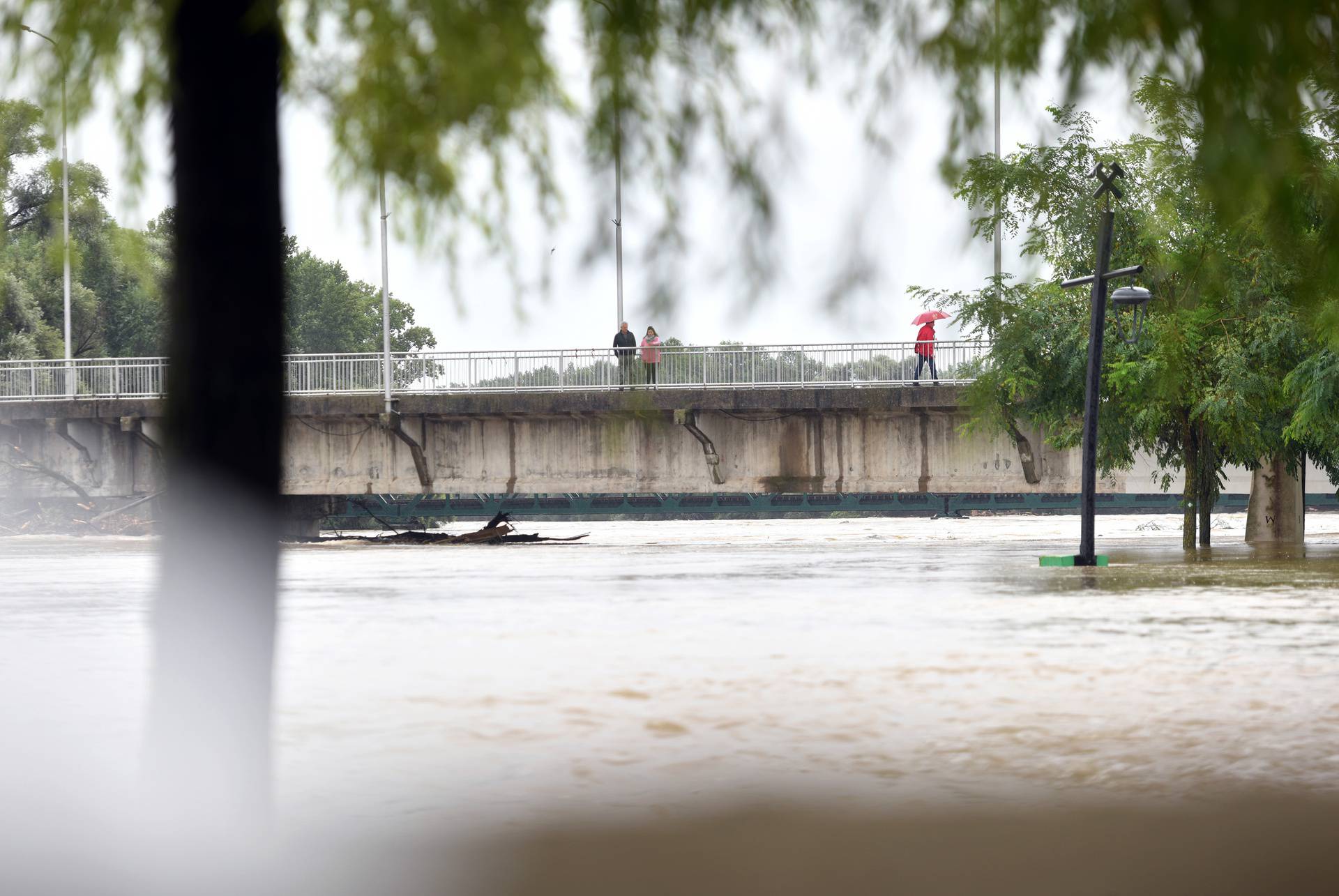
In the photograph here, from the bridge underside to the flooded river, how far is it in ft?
28.1

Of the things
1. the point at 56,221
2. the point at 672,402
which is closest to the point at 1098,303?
the point at 672,402

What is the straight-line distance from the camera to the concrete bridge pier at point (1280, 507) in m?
35.2

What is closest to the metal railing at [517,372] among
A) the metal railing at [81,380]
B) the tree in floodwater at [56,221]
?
the metal railing at [81,380]

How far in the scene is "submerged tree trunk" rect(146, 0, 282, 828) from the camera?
20.1 feet

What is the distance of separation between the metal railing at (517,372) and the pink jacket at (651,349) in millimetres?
24677

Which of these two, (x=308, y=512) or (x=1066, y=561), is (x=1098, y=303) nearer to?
(x=1066, y=561)

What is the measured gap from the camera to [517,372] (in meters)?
36.9

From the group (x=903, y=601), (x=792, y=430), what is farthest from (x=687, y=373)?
(x=903, y=601)

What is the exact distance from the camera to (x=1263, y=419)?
29609mm

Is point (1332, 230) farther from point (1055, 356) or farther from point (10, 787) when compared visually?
point (1055, 356)

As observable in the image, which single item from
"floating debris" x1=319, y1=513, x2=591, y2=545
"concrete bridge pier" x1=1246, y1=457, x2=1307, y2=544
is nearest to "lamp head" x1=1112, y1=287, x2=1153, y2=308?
"concrete bridge pier" x1=1246, y1=457, x2=1307, y2=544

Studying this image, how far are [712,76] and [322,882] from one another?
10.4 ft

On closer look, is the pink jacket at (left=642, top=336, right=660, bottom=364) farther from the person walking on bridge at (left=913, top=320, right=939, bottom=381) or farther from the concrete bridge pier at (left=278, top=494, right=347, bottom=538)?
the concrete bridge pier at (left=278, top=494, right=347, bottom=538)

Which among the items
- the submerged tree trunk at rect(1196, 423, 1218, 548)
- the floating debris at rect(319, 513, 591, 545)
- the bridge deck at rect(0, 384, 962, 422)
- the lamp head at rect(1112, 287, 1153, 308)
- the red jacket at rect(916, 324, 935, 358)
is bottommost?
the floating debris at rect(319, 513, 591, 545)
